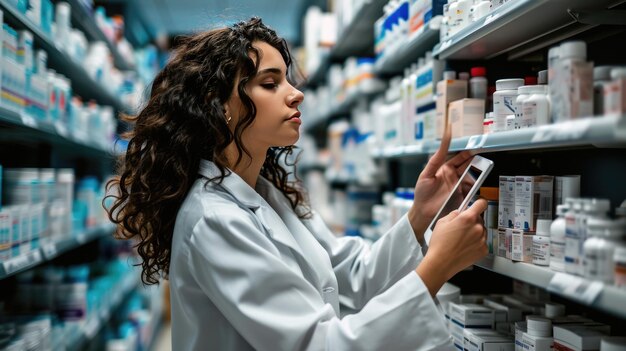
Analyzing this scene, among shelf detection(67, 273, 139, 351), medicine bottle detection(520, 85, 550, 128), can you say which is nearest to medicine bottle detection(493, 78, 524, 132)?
medicine bottle detection(520, 85, 550, 128)

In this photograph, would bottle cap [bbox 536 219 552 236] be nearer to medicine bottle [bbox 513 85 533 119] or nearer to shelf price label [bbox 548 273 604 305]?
shelf price label [bbox 548 273 604 305]

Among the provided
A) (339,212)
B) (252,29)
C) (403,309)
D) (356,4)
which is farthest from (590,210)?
(339,212)

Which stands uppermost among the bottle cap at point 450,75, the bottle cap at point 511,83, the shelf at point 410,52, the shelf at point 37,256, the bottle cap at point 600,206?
the shelf at point 410,52

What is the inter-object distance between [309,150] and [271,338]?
4.96 metres

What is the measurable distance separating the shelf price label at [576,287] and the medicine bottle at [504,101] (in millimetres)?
496

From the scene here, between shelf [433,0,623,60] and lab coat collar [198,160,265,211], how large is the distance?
2.79ft

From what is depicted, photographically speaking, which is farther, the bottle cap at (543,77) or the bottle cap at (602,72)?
the bottle cap at (543,77)

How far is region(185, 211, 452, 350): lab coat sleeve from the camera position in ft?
4.81

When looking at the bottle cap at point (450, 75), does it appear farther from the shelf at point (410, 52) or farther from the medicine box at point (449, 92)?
the shelf at point (410, 52)

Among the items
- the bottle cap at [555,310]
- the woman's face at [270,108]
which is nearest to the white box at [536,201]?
the bottle cap at [555,310]

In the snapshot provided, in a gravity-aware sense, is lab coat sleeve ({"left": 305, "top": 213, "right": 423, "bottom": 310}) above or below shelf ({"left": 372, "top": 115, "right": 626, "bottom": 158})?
below

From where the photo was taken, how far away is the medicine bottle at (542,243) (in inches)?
57.4

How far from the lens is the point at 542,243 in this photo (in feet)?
4.82

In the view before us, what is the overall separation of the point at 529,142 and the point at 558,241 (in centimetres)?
25
